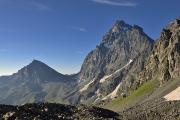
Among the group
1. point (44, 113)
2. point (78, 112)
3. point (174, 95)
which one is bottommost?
point (44, 113)

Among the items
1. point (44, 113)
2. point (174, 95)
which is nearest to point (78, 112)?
point (44, 113)

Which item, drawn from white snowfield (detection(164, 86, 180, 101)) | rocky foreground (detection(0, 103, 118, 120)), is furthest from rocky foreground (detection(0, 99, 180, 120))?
white snowfield (detection(164, 86, 180, 101))

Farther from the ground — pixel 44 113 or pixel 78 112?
pixel 78 112

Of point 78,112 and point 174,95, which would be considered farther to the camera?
point 174,95

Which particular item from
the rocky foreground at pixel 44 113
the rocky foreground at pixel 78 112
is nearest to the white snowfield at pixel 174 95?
the rocky foreground at pixel 78 112

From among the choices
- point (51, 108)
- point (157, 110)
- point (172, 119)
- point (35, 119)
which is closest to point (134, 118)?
point (157, 110)

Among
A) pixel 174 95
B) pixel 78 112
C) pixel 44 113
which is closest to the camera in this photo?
pixel 44 113

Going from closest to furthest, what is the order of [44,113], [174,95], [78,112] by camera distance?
[44,113]
[78,112]
[174,95]

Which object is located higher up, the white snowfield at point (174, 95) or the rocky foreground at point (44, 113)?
the white snowfield at point (174, 95)

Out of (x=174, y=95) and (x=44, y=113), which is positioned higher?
(x=174, y=95)

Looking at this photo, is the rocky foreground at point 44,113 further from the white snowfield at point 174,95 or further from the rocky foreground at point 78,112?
the white snowfield at point 174,95

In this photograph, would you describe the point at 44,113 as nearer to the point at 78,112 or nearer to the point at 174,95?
the point at 78,112

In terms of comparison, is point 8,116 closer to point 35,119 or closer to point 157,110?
point 35,119

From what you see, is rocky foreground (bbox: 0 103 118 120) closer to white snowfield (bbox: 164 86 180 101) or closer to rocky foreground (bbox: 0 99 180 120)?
rocky foreground (bbox: 0 99 180 120)
